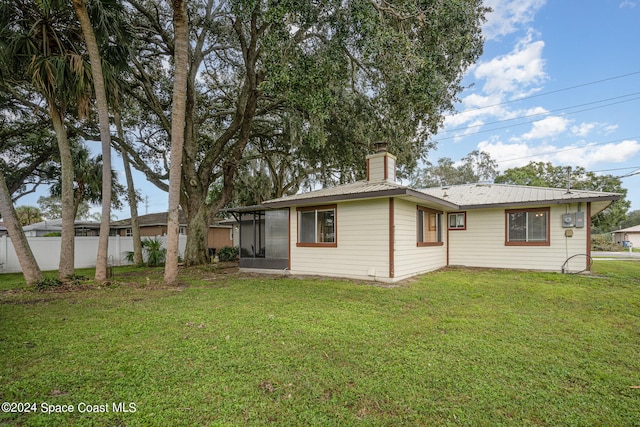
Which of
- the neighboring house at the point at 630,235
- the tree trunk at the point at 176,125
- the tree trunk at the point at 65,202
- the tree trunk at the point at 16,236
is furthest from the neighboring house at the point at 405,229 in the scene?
the neighboring house at the point at 630,235

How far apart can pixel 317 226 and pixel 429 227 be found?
385cm

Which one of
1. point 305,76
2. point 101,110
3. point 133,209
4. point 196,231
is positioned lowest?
point 196,231

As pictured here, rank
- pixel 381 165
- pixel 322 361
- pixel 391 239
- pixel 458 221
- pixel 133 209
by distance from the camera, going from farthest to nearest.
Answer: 1. pixel 133 209
2. pixel 458 221
3. pixel 381 165
4. pixel 391 239
5. pixel 322 361

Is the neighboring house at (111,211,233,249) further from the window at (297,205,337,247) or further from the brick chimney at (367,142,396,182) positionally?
the brick chimney at (367,142,396,182)

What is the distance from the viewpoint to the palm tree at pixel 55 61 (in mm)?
7145

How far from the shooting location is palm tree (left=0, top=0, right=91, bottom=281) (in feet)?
23.4

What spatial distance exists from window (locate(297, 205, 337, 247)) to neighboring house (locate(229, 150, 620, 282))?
30 mm

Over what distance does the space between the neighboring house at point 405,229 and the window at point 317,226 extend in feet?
0.10

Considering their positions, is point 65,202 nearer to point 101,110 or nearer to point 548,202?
point 101,110

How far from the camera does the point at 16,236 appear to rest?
23.2 ft

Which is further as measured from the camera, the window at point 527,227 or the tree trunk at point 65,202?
the window at point 527,227

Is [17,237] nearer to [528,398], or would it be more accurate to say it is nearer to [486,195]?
[528,398]

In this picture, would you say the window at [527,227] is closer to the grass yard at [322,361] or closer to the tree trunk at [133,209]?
the grass yard at [322,361]

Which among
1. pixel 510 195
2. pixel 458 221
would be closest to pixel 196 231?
pixel 458 221
